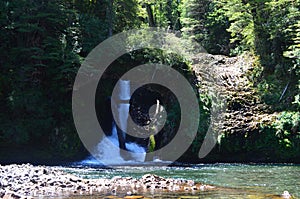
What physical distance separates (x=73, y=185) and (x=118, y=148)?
9900 mm

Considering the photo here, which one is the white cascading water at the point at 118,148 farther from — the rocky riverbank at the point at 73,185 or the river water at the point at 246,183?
the rocky riverbank at the point at 73,185

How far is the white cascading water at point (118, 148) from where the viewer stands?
19141 mm

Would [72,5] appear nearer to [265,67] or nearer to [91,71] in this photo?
[91,71]

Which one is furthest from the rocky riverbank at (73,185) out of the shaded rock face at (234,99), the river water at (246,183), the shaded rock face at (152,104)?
the shaded rock face at (152,104)

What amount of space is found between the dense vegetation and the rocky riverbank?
817cm

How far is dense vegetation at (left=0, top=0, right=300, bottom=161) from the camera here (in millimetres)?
18797

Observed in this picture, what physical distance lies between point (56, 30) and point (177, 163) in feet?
30.1

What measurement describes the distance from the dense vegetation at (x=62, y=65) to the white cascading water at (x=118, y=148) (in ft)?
3.98

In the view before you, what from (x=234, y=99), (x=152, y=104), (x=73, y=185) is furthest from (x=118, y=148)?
(x=73, y=185)

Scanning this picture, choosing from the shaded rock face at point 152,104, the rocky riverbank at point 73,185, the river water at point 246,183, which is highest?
the shaded rock face at point 152,104

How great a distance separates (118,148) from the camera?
19.9 meters

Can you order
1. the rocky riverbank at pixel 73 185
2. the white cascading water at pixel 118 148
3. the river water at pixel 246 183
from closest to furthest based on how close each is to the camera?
1. the river water at pixel 246 183
2. the rocky riverbank at pixel 73 185
3. the white cascading water at pixel 118 148

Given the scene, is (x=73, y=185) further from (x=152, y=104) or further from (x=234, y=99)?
(x=152, y=104)

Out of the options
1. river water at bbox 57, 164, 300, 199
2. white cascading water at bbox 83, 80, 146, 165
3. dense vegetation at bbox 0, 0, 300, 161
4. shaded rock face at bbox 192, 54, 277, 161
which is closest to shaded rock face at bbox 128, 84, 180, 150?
white cascading water at bbox 83, 80, 146, 165
